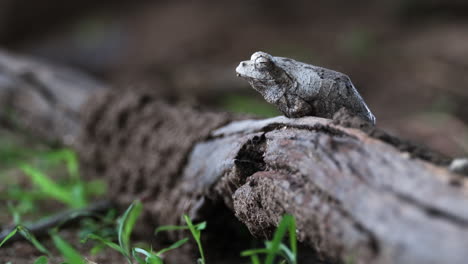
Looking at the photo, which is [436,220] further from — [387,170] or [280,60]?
[280,60]

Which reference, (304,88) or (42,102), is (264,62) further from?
(42,102)

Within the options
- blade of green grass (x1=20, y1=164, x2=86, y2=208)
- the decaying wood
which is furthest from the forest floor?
the decaying wood

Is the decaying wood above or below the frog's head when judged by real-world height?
below

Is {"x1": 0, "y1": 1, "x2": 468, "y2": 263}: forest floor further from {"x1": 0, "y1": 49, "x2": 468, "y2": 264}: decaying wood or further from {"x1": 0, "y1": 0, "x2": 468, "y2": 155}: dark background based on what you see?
{"x1": 0, "y1": 49, "x2": 468, "y2": 264}: decaying wood

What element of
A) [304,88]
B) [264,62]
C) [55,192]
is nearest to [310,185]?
[304,88]

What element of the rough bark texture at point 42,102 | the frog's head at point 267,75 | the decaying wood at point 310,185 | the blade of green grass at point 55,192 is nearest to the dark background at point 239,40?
the rough bark texture at point 42,102

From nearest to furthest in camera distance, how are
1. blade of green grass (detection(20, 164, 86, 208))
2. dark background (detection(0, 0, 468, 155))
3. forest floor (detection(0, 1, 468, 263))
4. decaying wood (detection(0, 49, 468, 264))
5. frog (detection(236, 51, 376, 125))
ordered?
decaying wood (detection(0, 49, 468, 264)), frog (detection(236, 51, 376, 125)), blade of green grass (detection(20, 164, 86, 208)), forest floor (detection(0, 1, 468, 263)), dark background (detection(0, 0, 468, 155))
